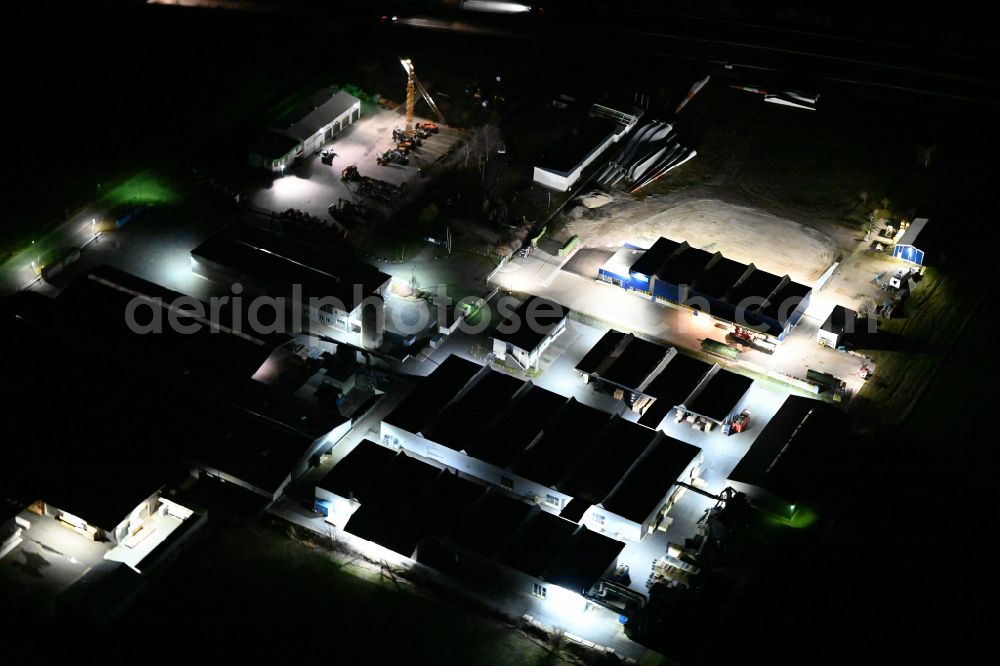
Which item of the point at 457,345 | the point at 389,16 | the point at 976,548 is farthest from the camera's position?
the point at 389,16

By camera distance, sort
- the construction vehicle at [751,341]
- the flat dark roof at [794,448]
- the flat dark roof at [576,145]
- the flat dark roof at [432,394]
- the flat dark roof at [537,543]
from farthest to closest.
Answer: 1. the flat dark roof at [576,145]
2. the construction vehicle at [751,341]
3. the flat dark roof at [432,394]
4. the flat dark roof at [794,448]
5. the flat dark roof at [537,543]

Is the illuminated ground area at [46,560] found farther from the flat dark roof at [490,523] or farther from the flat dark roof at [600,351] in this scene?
the flat dark roof at [600,351]

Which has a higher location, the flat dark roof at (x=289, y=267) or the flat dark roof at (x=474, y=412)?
the flat dark roof at (x=289, y=267)

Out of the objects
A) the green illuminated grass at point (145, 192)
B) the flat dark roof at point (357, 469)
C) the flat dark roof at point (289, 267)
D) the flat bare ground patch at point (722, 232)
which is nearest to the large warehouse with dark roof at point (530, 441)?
the flat dark roof at point (357, 469)

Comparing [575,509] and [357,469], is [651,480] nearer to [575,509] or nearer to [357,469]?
[575,509]

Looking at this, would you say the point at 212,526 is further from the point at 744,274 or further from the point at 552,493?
the point at 744,274

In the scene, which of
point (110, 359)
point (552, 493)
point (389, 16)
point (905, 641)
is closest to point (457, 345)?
point (552, 493)
